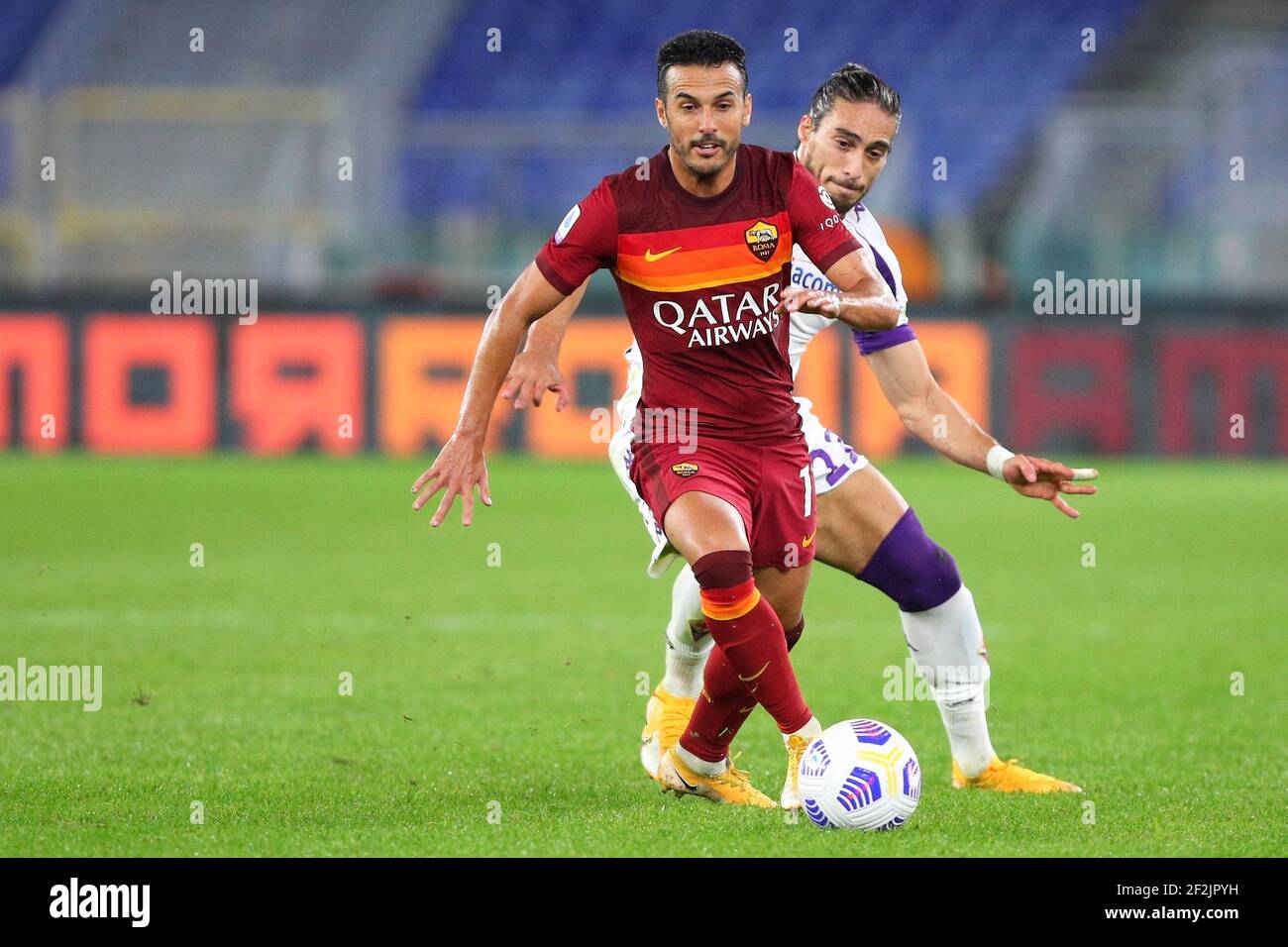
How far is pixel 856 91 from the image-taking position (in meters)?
5.38

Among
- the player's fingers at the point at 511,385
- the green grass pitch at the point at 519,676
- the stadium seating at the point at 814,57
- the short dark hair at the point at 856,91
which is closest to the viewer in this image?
the green grass pitch at the point at 519,676

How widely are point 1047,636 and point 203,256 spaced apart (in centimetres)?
1213

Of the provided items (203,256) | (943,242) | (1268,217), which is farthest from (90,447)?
(1268,217)

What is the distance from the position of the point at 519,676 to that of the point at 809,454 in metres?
2.53

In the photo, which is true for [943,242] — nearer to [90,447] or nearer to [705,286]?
[90,447]

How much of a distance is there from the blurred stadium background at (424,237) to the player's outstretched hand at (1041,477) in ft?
34.5

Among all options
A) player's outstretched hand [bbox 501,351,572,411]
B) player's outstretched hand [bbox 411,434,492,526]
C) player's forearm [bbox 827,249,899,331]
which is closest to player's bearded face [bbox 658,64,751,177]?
player's forearm [bbox 827,249,899,331]

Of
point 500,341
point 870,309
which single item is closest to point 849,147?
point 870,309

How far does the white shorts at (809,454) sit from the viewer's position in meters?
5.28

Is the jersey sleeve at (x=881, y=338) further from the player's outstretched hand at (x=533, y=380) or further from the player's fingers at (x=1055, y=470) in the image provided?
the player's outstretched hand at (x=533, y=380)

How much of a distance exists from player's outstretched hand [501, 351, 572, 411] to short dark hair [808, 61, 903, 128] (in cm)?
111

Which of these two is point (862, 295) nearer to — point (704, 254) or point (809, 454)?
point (704, 254)

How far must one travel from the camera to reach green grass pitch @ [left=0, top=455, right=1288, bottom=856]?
15.3ft

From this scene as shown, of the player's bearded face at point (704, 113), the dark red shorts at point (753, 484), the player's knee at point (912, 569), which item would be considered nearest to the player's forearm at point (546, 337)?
the dark red shorts at point (753, 484)
